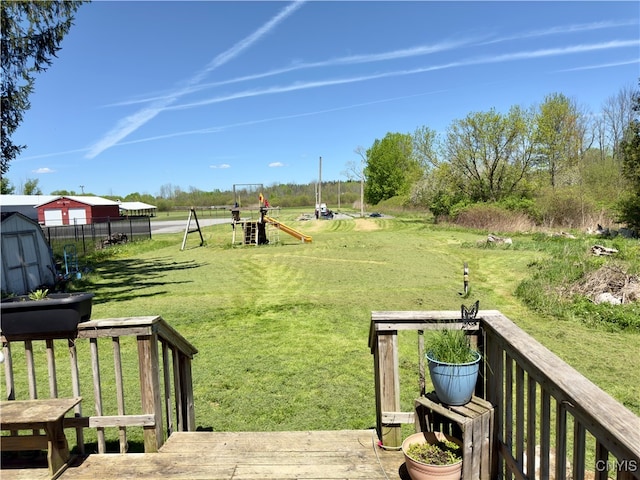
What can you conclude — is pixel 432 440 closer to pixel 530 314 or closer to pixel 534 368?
pixel 534 368

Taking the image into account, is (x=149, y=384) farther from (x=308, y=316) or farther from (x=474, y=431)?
(x=308, y=316)

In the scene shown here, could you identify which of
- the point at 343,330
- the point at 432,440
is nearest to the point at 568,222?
the point at 343,330

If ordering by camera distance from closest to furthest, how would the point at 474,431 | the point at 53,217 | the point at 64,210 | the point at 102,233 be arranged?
the point at 474,431, the point at 102,233, the point at 53,217, the point at 64,210

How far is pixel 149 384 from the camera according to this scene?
276cm

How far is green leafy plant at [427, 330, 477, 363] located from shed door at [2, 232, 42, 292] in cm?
1182

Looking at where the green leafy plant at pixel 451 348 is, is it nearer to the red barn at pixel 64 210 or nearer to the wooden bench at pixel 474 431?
the wooden bench at pixel 474 431

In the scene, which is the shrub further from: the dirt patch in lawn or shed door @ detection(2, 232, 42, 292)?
shed door @ detection(2, 232, 42, 292)

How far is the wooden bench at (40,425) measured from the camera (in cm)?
233

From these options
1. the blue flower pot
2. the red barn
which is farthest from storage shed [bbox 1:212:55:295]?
the red barn

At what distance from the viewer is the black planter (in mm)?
2645

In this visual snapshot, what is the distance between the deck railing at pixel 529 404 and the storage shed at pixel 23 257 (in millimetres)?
11341

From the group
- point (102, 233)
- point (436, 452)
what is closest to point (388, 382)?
point (436, 452)

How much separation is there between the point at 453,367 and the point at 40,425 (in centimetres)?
234

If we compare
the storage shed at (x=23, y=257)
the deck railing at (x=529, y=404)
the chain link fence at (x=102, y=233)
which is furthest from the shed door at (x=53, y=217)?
the deck railing at (x=529, y=404)
